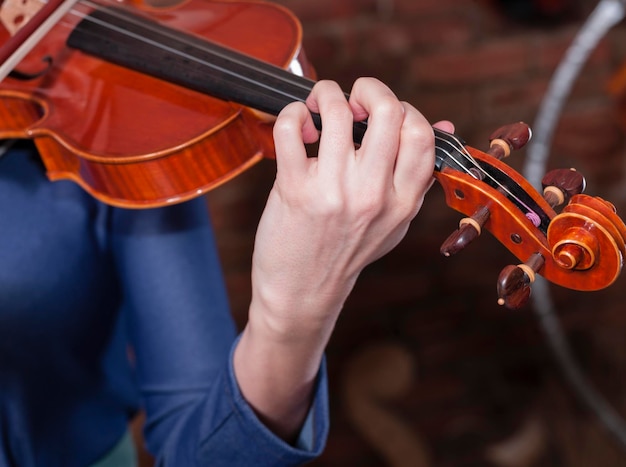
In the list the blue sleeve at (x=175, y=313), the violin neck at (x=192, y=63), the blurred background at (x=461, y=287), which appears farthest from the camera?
the blurred background at (x=461, y=287)

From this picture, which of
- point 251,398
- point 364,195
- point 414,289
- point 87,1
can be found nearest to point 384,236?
point 364,195

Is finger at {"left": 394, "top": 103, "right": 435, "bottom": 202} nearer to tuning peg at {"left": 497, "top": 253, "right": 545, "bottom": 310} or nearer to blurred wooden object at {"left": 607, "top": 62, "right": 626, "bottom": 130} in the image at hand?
tuning peg at {"left": 497, "top": 253, "right": 545, "bottom": 310}

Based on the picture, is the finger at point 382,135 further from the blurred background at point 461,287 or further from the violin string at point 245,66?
the blurred background at point 461,287

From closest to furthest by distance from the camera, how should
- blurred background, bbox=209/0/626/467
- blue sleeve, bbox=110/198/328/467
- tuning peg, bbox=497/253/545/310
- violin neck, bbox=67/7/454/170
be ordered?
tuning peg, bbox=497/253/545/310 < violin neck, bbox=67/7/454/170 < blue sleeve, bbox=110/198/328/467 < blurred background, bbox=209/0/626/467

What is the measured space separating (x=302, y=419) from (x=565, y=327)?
42.6 inches

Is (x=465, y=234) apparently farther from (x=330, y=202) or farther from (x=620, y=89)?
(x=620, y=89)

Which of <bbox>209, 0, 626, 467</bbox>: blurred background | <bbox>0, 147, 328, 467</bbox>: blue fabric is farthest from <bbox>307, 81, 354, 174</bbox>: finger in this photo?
<bbox>209, 0, 626, 467</bbox>: blurred background

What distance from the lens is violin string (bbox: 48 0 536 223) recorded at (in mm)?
562

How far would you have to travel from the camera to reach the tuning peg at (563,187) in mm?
556

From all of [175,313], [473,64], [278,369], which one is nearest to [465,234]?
[278,369]

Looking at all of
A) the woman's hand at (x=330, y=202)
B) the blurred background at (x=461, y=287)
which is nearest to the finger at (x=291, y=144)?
the woman's hand at (x=330, y=202)

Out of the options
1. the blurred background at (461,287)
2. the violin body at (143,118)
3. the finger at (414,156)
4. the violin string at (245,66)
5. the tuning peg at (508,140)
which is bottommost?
the blurred background at (461,287)

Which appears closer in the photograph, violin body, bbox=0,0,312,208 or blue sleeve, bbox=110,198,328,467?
violin body, bbox=0,0,312,208

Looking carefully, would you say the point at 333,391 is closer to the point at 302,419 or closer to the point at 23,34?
the point at 302,419
